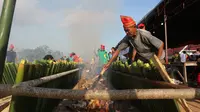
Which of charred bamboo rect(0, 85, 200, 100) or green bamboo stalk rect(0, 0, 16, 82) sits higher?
green bamboo stalk rect(0, 0, 16, 82)

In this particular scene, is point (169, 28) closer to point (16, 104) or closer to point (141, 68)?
point (141, 68)

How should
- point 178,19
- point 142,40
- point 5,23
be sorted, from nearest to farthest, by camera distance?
point 5,23 → point 142,40 → point 178,19

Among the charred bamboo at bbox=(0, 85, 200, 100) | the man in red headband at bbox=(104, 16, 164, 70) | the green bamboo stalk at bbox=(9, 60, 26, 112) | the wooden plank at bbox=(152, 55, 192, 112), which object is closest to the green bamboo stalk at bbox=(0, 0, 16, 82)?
the charred bamboo at bbox=(0, 85, 200, 100)

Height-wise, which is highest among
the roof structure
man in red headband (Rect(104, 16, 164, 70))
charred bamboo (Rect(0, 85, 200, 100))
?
the roof structure

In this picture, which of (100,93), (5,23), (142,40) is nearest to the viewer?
(5,23)

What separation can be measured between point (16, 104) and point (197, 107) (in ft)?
13.3

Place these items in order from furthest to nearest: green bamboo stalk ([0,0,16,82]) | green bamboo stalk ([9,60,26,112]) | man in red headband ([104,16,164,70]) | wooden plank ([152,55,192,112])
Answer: man in red headband ([104,16,164,70]) → wooden plank ([152,55,192,112]) → green bamboo stalk ([9,60,26,112]) → green bamboo stalk ([0,0,16,82])

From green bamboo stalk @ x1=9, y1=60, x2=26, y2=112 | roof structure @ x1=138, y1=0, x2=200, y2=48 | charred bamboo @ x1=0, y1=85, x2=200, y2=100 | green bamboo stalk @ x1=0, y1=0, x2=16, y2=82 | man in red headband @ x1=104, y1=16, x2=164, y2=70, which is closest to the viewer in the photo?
green bamboo stalk @ x1=0, y1=0, x2=16, y2=82

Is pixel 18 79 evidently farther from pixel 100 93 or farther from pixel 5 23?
pixel 100 93

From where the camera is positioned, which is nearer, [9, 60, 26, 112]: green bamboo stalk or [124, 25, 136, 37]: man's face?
[9, 60, 26, 112]: green bamboo stalk

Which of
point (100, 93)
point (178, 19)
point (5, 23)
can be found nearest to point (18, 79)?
point (5, 23)

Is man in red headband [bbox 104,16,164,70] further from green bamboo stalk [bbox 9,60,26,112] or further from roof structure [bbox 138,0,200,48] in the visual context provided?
roof structure [bbox 138,0,200,48]

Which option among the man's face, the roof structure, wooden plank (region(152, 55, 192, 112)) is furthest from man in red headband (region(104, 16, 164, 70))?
the roof structure

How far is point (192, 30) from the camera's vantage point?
11.1 meters
